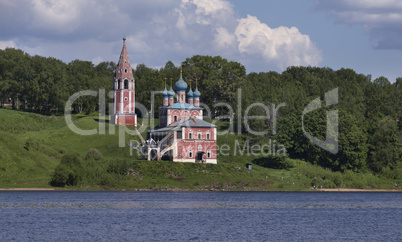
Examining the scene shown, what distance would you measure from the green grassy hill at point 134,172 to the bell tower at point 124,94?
41.4 ft

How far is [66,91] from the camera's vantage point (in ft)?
485

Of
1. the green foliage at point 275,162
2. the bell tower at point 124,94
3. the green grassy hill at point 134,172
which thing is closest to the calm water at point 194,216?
the green grassy hill at point 134,172

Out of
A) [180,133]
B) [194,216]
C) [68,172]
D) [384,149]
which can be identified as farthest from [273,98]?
[194,216]

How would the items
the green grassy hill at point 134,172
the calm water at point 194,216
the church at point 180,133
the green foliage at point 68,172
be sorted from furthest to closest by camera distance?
the church at point 180,133 < the green grassy hill at point 134,172 < the green foliage at point 68,172 < the calm water at point 194,216

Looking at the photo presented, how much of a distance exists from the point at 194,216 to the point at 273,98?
208ft

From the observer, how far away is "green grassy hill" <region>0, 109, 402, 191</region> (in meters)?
89.4

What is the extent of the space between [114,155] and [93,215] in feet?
145

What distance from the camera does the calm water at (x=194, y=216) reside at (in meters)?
51.9

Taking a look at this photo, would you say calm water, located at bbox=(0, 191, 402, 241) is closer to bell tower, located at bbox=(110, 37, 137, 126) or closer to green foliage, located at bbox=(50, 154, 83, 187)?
green foliage, located at bbox=(50, 154, 83, 187)

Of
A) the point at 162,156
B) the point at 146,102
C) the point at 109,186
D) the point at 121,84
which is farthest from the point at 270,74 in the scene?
the point at 109,186

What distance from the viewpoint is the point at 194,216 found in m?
64.1

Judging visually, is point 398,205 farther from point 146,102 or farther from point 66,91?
point 66,91

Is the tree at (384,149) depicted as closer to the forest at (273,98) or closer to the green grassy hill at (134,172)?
the forest at (273,98)

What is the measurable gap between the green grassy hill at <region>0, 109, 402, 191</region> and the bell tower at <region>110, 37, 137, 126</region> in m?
12.6
